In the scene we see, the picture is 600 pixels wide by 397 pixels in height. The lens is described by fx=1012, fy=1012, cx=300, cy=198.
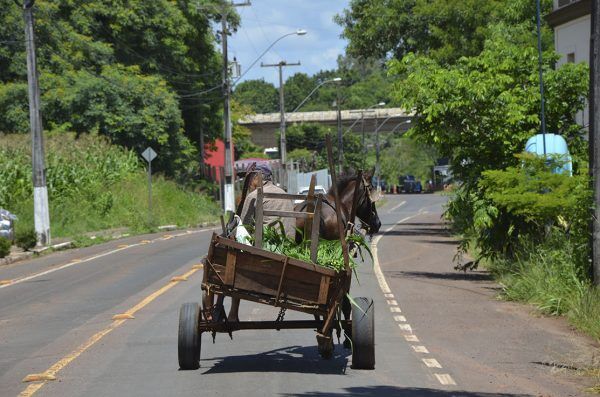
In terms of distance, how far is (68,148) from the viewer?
44.8 meters

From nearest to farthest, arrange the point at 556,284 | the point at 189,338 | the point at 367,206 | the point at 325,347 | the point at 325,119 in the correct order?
the point at 189,338
the point at 325,347
the point at 367,206
the point at 556,284
the point at 325,119

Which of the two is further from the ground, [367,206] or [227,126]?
[227,126]

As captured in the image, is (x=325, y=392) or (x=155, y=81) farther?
(x=155, y=81)

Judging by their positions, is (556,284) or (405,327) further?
(556,284)

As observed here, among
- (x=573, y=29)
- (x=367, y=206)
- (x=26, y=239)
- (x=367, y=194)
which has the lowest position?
(x=26, y=239)

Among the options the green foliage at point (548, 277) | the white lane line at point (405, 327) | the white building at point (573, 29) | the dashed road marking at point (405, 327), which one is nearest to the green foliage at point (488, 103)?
the green foliage at point (548, 277)

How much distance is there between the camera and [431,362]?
10.8 metres

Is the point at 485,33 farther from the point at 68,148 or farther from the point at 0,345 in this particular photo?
the point at 0,345

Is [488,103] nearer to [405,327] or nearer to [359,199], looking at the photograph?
[405,327]

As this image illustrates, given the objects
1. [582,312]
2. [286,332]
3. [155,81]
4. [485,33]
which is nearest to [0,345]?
[286,332]

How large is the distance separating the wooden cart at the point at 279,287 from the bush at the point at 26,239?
813 inches

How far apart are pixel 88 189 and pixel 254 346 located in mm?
31783

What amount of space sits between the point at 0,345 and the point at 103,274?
9668 millimetres

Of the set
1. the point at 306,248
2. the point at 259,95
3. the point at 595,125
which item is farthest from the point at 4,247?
the point at 259,95
